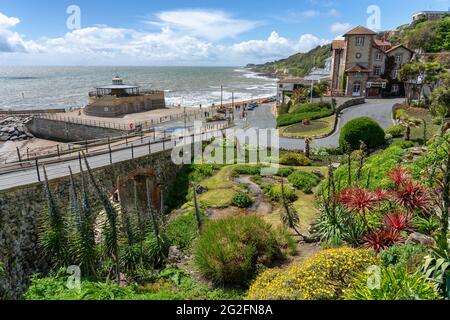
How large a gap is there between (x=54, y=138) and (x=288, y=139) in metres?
36.2

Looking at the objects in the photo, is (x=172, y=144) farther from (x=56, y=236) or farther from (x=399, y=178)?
(x=399, y=178)

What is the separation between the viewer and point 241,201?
62.8 feet

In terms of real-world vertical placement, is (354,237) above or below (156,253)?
above

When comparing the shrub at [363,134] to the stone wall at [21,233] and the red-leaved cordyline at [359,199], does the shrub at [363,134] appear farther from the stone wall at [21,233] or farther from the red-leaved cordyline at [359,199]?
the stone wall at [21,233]

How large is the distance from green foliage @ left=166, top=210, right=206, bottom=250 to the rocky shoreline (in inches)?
1720

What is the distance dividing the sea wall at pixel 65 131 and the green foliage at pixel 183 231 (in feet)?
89.7

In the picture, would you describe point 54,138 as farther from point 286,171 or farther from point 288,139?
point 286,171

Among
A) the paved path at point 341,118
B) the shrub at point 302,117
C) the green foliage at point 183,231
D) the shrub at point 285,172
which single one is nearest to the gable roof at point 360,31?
the paved path at point 341,118

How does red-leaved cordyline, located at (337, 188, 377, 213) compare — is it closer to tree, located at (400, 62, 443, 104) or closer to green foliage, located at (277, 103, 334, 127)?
green foliage, located at (277, 103, 334, 127)

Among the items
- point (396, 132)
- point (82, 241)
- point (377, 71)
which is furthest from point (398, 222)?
point (377, 71)

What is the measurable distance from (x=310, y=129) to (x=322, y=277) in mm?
30038

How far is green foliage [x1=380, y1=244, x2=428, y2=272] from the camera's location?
309 inches
